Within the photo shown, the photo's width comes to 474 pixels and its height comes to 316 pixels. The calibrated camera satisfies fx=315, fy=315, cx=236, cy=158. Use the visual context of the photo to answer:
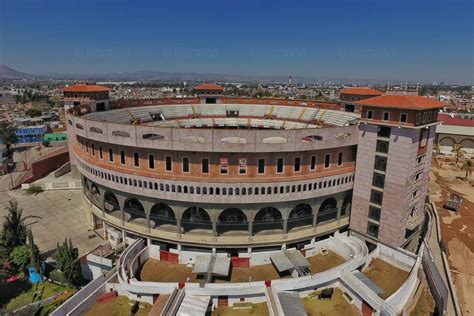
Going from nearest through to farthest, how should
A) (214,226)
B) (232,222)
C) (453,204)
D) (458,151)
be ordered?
(214,226)
(232,222)
(453,204)
(458,151)

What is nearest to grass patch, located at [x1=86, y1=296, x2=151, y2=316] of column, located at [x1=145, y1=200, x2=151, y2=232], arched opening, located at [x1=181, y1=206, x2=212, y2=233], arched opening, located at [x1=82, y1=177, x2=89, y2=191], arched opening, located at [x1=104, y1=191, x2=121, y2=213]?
column, located at [x1=145, y1=200, x2=151, y2=232]

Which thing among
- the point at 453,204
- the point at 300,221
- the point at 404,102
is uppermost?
the point at 404,102

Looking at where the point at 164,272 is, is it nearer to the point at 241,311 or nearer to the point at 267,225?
the point at 241,311

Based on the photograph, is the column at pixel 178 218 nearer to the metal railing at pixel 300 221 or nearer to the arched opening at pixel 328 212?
the metal railing at pixel 300 221

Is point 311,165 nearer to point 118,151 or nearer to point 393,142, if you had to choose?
point 393,142

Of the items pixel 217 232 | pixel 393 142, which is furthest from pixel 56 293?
pixel 393 142

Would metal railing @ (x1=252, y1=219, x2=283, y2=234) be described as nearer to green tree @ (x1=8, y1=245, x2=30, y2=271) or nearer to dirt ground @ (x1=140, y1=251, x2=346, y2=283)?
dirt ground @ (x1=140, y1=251, x2=346, y2=283)

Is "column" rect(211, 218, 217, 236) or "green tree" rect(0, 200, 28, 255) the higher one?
"column" rect(211, 218, 217, 236)

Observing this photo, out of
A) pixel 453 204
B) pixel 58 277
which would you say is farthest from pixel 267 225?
pixel 453 204
